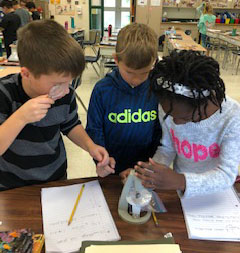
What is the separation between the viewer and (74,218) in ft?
2.78

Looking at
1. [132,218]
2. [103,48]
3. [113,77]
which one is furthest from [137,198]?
[103,48]

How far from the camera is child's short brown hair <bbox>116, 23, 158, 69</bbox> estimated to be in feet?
3.47

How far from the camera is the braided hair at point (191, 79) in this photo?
31.0 inches

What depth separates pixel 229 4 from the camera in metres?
8.73

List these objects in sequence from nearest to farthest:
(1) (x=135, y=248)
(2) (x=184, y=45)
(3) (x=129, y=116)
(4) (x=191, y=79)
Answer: (1) (x=135, y=248) < (4) (x=191, y=79) < (3) (x=129, y=116) < (2) (x=184, y=45)

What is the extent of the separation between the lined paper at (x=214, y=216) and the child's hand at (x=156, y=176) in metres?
0.12

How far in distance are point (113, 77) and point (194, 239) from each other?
0.73 meters

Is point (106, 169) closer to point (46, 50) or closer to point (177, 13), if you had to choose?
point (46, 50)

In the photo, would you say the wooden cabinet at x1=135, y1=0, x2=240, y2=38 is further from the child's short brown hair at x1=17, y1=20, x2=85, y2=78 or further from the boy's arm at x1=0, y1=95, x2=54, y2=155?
→ the boy's arm at x1=0, y1=95, x2=54, y2=155

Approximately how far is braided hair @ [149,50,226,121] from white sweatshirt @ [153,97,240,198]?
0.11m

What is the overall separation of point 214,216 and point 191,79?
1.47 ft

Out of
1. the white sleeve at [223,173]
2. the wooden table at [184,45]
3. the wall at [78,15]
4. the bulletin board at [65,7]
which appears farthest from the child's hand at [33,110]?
the bulletin board at [65,7]

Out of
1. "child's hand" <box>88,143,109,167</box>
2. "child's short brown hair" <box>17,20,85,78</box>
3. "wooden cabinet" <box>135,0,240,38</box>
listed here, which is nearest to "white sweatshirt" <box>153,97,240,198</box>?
"child's hand" <box>88,143,109,167</box>

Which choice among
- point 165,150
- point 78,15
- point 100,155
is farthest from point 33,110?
point 78,15
